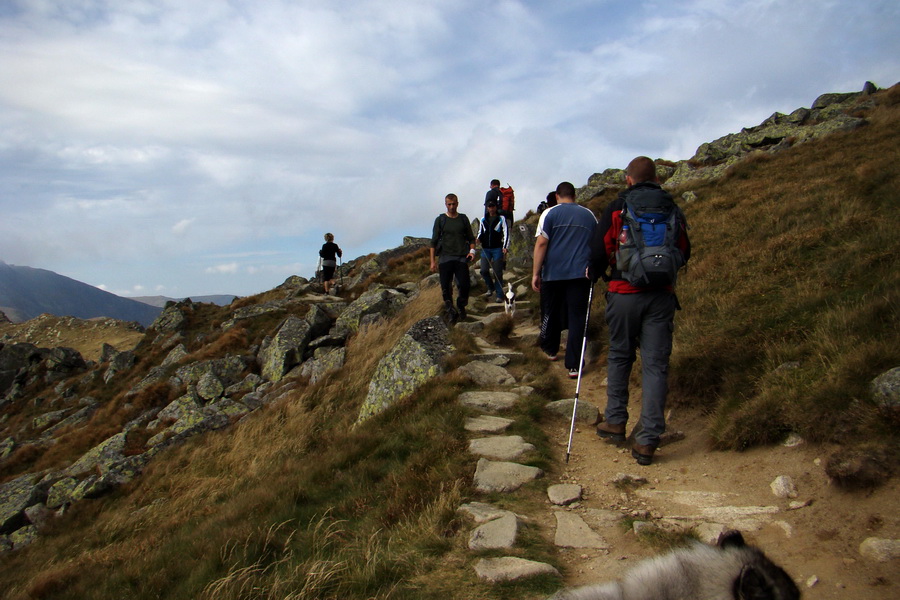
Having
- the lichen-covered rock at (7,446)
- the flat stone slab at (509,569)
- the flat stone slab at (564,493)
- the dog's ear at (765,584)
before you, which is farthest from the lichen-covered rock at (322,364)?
the lichen-covered rock at (7,446)

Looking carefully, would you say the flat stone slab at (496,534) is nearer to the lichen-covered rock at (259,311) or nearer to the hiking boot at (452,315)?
A: the hiking boot at (452,315)

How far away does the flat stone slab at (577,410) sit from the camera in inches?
232

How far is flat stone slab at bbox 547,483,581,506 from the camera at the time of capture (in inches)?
160

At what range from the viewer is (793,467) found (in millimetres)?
3781

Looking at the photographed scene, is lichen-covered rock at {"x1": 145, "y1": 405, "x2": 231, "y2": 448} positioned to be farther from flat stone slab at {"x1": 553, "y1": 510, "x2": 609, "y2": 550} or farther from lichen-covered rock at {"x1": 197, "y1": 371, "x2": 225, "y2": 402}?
flat stone slab at {"x1": 553, "y1": 510, "x2": 609, "y2": 550}

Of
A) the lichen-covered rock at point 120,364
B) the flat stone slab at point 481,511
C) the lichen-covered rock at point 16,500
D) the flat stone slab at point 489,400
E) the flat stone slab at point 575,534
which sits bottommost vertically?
the lichen-covered rock at point 16,500

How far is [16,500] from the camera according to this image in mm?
11492

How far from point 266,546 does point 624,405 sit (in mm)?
3488

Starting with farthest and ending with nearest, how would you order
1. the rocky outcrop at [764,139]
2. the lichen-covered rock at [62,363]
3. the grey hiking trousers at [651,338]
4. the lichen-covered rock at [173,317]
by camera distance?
the lichen-covered rock at [62,363] → the lichen-covered rock at [173,317] → the rocky outcrop at [764,139] → the grey hiking trousers at [651,338]

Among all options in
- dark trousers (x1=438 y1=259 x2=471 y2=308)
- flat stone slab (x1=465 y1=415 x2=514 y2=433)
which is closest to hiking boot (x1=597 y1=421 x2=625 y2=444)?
flat stone slab (x1=465 y1=415 x2=514 y2=433)

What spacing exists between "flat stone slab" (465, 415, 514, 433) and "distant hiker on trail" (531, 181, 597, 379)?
160cm

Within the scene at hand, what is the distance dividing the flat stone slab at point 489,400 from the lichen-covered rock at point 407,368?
1044 millimetres

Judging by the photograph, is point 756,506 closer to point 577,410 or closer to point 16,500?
point 577,410

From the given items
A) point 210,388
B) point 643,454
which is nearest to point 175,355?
point 210,388
